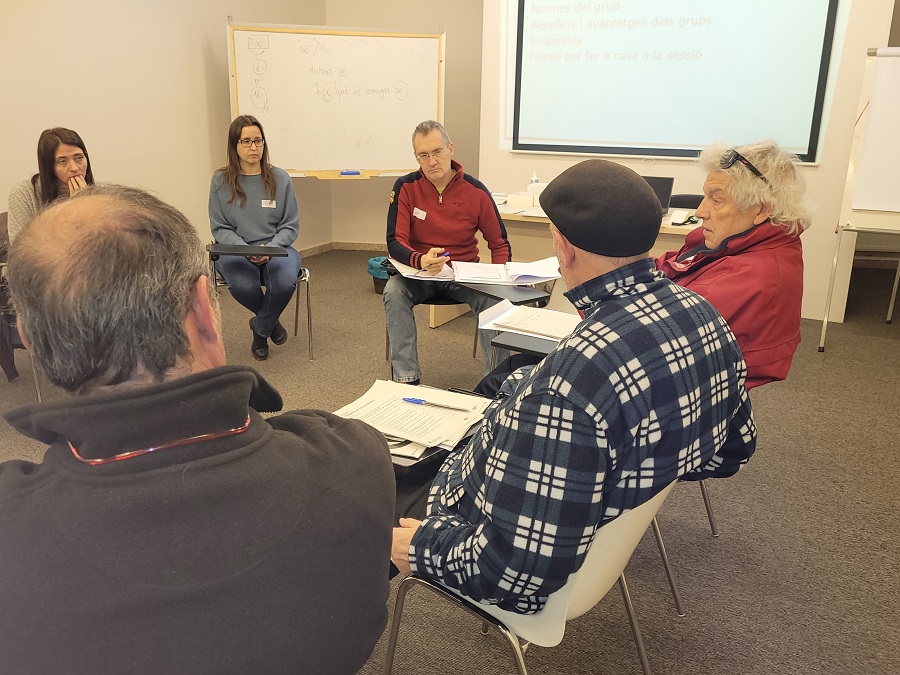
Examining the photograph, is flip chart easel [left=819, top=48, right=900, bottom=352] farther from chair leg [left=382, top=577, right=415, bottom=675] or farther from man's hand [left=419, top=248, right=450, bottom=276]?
chair leg [left=382, top=577, right=415, bottom=675]

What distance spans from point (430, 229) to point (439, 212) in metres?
0.09

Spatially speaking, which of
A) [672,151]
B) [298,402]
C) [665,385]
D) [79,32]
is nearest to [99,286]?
[665,385]

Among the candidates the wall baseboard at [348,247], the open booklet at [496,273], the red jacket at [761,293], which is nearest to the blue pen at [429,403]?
the red jacket at [761,293]

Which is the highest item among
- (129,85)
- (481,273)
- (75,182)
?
(129,85)

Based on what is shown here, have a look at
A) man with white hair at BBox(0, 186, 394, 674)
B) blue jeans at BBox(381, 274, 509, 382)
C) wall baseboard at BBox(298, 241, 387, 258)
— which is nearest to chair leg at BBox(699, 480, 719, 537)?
blue jeans at BBox(381, 274, 509, 382)

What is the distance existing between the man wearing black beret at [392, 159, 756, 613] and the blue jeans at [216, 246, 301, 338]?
2590mm

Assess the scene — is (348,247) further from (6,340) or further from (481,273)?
(481,273)

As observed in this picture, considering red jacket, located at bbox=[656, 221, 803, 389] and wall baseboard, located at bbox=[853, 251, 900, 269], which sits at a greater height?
red jacket, located at bbox=[656, 221, 803, 389]

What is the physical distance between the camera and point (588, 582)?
1.11 metres

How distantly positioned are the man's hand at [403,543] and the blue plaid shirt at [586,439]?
0.03m

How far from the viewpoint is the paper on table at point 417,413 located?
136 centimetres

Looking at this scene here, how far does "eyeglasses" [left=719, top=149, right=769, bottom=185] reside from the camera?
1985 mm

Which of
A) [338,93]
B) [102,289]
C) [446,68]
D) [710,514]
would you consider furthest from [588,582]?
[446,68]

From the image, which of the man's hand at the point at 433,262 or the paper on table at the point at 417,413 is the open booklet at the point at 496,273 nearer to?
the man's hand at the point at 433,262
